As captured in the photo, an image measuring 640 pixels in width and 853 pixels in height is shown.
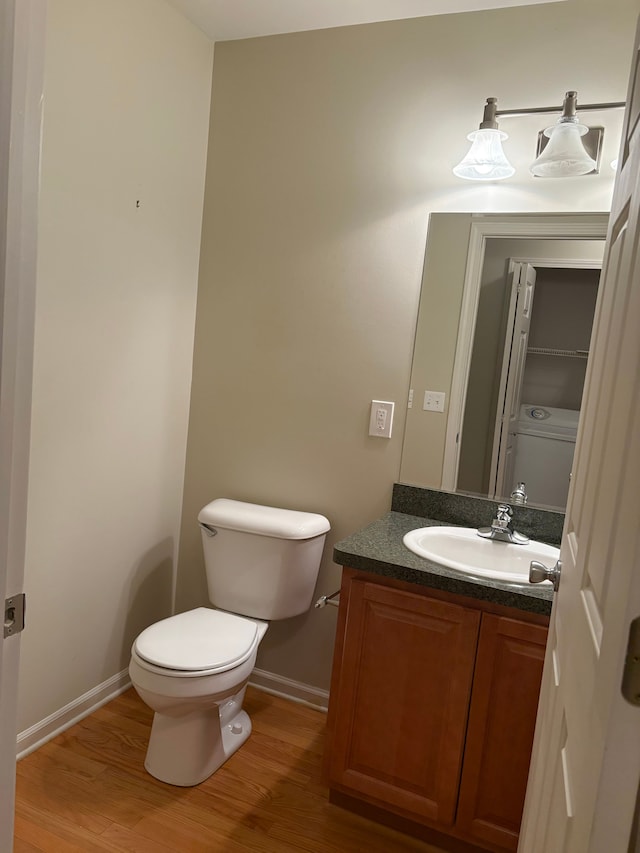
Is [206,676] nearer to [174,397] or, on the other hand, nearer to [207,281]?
[174,397]

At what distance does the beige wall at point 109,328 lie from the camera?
1910 millimetres

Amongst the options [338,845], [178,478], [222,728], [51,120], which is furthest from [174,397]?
[338,845]

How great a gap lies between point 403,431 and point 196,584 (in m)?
1.14

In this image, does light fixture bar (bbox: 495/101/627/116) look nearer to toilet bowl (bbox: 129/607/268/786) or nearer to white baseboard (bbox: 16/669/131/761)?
toilet bowl (bbox: 129/607/268/786)

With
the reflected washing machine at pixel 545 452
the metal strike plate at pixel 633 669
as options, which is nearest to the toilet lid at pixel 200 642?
the reflected washing machine at pixel 545 452

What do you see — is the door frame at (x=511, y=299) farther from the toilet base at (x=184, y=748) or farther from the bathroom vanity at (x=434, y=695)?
the toilet base at (x=184, y=748)

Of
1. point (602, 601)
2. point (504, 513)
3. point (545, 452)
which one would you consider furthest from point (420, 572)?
point (602, 601)

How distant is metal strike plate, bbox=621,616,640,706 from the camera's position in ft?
1.91

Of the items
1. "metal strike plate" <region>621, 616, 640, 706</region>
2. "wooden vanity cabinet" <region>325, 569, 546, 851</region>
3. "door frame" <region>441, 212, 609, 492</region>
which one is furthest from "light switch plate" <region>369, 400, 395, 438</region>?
"metal strike plate" <region>621, 616, 640, 706</region>

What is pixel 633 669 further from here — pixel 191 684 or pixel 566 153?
pixel 566 153

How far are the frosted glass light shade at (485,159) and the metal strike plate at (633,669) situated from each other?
1.74 metres

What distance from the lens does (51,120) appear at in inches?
71.7

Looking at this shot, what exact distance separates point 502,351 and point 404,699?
3.78ft

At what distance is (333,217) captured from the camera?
2.32 meters
